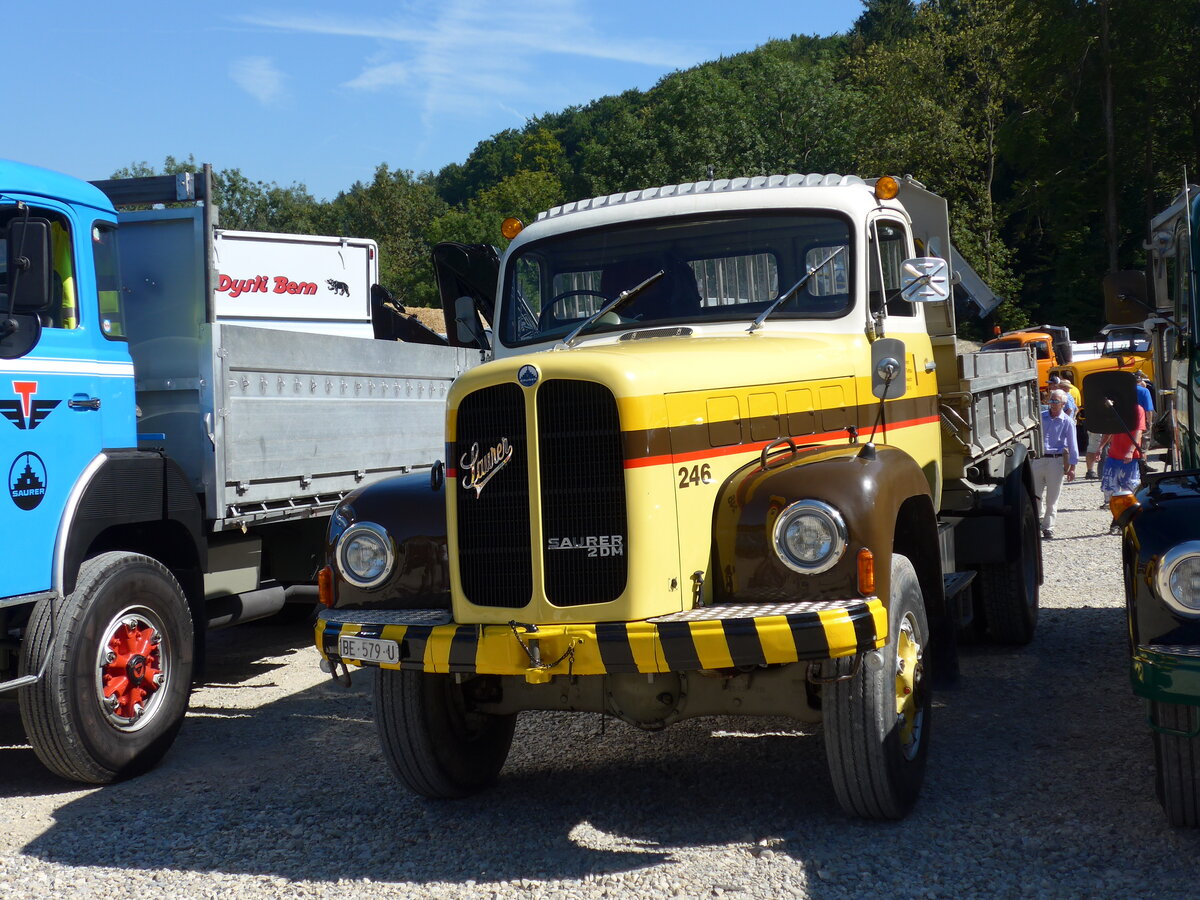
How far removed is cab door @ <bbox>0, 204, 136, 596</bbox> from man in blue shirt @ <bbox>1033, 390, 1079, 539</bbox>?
9.71 meters

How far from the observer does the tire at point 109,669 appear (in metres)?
5.46

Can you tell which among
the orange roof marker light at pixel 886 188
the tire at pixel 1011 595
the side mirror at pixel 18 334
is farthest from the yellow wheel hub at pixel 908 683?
the side mirror at pixel 18 334

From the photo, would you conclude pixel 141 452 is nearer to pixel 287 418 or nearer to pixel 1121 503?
pixel 287 418

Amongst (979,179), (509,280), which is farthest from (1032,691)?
(979,179)

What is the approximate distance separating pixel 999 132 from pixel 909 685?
4082 centimetres

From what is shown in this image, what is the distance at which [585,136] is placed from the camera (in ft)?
305

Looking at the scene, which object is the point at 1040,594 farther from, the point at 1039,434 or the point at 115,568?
the point at 115,568

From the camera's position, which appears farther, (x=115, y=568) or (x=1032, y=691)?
(x=1032, y=691)

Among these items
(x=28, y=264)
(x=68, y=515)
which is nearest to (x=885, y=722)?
(x=68, y=515)

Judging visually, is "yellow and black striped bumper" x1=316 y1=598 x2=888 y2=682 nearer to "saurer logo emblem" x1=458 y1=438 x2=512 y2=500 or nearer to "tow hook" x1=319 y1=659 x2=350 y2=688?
"tow hook" x1=319 y1=659 x2=350 y2=688

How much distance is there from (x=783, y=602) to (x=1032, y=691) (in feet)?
10.3

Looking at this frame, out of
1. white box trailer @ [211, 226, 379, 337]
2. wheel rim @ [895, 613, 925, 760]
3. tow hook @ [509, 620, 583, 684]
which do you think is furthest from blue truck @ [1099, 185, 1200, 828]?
white box trailer @ [211, 226, 379, 337]

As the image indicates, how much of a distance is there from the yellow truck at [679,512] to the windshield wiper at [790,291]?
0.01 metres

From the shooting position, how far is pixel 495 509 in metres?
4.47
